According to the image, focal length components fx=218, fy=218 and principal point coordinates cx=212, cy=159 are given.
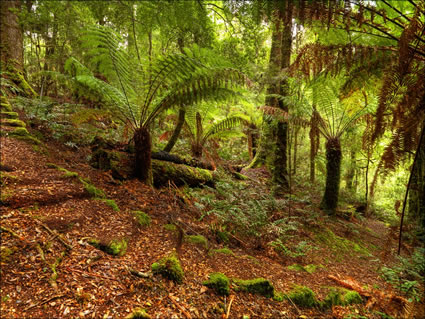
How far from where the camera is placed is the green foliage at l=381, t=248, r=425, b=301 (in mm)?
2511

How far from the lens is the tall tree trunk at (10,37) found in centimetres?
385

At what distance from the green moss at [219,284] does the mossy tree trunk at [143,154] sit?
1938 mm

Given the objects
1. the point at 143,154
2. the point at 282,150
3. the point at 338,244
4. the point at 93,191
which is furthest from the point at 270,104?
the point at 93,191

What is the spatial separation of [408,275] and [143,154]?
3.99m

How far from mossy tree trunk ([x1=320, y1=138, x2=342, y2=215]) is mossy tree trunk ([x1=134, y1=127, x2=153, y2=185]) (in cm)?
390

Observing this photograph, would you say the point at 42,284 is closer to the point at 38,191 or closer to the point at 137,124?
the point at 38,191

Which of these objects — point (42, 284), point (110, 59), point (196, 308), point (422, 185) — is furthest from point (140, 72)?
point (422, 185)

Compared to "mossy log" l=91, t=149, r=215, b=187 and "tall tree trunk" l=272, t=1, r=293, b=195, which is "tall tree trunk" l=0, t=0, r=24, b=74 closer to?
"mossy log" l=91, t=149, r=215, b=187

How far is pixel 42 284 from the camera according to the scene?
4.16ft

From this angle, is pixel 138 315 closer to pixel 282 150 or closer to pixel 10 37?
pixel 282 150

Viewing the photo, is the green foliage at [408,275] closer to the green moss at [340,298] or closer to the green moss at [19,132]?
the green moss at [340,298]

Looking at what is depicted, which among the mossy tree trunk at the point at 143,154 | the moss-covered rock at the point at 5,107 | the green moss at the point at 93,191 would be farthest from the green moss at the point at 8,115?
the mossy tree trunk at the point at 143,154

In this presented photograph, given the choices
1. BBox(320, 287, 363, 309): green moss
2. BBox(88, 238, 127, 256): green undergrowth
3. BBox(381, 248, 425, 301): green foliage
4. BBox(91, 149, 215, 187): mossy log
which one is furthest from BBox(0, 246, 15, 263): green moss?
BBox(381, 248, 425, 301): green foliage

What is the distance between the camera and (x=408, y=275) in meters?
2.92
